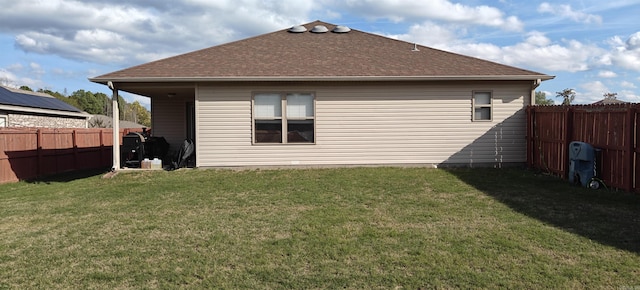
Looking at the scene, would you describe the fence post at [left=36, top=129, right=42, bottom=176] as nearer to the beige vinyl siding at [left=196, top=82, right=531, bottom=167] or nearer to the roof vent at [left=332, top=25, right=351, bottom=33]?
the beige vinyl siding at [left=196, top=82, right=531, bottom=167]

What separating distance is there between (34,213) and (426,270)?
6.40 meters

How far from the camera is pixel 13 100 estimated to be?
19.8 metres

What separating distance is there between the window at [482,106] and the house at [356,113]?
0.03 meters

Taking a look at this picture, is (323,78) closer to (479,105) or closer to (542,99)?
(479,105)

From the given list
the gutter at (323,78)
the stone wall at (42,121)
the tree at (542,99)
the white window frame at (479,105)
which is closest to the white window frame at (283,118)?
the gutter at (323,78)

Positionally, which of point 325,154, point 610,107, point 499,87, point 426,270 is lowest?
point 426,270

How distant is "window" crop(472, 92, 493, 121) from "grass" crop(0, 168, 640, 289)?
305 cm

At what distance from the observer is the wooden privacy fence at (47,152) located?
38.7ft

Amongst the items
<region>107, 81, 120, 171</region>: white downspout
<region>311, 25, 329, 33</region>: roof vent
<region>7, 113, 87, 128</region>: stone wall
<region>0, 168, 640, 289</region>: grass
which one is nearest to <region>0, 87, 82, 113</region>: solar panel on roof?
<region>7, 113, 87, 128</region>: stone wall

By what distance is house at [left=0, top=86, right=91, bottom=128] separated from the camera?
744 inches

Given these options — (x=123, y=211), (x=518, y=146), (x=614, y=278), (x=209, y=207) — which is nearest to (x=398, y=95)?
(x=518, y=146)

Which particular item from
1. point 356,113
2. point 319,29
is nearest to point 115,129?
point 356,113

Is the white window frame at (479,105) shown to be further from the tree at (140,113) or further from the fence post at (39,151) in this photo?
the tree at (140,113)

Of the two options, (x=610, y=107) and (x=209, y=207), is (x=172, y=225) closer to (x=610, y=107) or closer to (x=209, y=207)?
(x=209, y=207)
